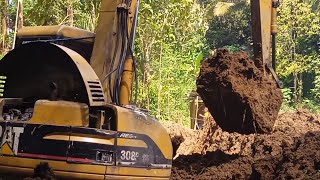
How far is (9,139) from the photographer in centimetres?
493

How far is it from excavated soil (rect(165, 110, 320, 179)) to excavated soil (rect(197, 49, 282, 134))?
455 mm

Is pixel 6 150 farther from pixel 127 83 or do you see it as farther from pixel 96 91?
pixel 127 83

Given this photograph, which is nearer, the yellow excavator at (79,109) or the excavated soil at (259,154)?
the yellow excavator at (79,109)

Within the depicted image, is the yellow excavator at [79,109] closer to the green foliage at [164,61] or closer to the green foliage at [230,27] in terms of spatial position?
the green foliage at [164,61]

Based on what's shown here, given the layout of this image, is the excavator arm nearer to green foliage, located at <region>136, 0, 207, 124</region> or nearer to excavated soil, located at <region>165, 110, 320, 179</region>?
excavated soil, located at <region>165, 110, 320, 179</region>

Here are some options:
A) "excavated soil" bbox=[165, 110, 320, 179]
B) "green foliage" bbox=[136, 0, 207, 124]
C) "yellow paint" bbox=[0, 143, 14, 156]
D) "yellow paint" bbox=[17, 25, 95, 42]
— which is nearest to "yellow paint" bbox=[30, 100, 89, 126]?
"yellow paint" bbox=[0, 143, 14, 156]

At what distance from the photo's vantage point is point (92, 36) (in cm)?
621

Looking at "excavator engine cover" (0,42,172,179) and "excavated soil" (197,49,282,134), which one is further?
"excavated soil" (197,49,282,134)

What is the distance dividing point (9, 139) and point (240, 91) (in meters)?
3.53

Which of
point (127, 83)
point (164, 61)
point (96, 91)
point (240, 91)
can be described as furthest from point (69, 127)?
point (164, 61)

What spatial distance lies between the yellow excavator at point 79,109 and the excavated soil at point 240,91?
186 cm

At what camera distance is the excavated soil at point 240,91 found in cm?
744

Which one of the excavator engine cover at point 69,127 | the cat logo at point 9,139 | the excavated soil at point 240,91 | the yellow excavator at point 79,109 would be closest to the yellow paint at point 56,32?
the yellow excavator at point 79,109

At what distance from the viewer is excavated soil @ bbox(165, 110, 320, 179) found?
21.1 ft
